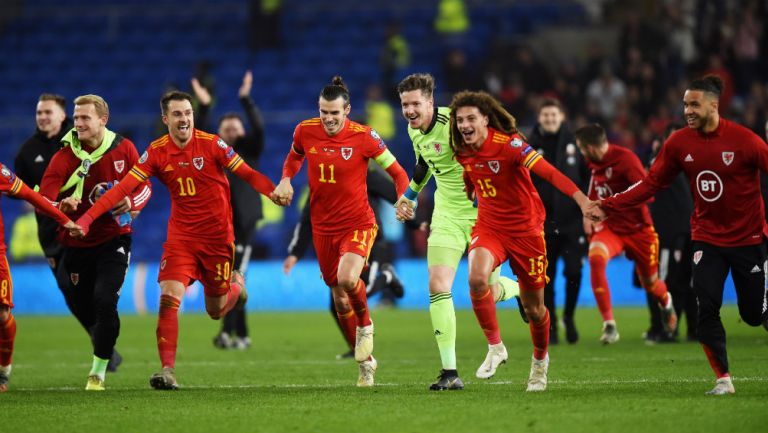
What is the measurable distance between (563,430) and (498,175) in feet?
9.34

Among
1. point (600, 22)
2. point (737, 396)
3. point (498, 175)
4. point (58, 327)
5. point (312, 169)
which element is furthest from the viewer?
point (600, 22)

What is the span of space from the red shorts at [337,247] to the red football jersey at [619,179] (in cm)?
432

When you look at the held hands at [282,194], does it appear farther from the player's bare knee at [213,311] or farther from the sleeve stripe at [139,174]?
the player's bare knee at [213,311]

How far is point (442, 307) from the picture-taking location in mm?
10164

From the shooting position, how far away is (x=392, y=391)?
9.98m

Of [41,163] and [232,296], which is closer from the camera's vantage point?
Result: [232,296]

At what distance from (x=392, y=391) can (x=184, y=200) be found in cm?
259

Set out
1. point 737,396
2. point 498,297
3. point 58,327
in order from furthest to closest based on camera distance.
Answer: point 58,327
point 498,297
point 737,396

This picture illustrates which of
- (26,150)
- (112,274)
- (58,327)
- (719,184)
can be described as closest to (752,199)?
(719,184)

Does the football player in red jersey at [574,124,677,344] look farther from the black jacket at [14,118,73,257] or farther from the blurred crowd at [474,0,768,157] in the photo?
the blurred crowd at [474,0,768,157]

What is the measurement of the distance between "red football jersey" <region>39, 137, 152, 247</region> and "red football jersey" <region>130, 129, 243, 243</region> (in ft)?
1.60

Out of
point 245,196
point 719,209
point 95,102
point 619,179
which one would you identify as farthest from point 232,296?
point 619,179

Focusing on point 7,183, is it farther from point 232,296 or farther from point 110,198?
point 232,296

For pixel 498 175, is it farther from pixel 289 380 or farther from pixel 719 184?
pixel 289 380
